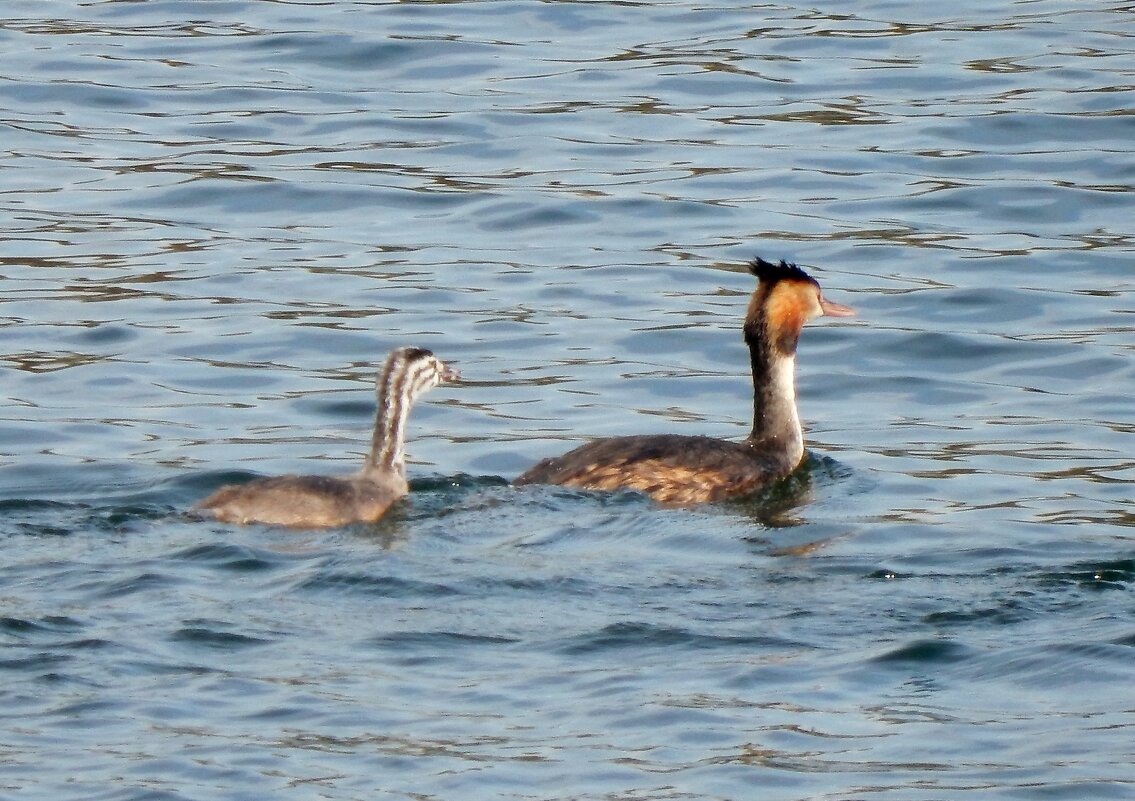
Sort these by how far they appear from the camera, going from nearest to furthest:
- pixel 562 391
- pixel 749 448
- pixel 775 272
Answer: pixel 749 448 < pixel 775 272 < pixel 562 391

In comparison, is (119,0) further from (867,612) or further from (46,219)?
(867,612)

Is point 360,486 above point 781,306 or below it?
below

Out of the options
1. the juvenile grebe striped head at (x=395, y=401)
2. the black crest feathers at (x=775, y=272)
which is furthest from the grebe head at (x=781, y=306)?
the juvenile grebe striped head at (x=395, y=401)

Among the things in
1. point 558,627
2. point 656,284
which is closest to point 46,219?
point 656,284

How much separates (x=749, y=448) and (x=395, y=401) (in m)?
1.99

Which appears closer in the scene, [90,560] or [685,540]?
[90,560]

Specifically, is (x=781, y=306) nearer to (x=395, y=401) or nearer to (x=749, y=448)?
(x=749, y=448)

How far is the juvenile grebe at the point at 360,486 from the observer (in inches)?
422

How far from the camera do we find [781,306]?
1298 cm

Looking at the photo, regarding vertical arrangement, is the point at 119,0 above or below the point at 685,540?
above

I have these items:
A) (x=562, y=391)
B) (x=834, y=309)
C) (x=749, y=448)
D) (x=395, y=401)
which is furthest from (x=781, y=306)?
(x=395, y=401)

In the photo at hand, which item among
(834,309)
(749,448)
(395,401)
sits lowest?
(749,448)

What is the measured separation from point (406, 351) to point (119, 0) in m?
13.0

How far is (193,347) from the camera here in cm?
1458
